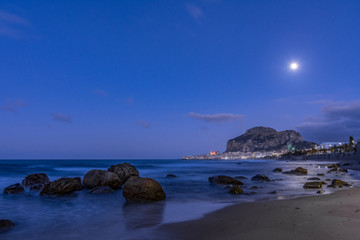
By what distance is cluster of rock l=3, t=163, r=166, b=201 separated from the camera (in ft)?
36.6

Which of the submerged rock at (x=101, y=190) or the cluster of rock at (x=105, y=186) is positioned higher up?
the cluster of rock at (x=105, y=186)

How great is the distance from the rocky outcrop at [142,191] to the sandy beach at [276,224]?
381 centimetres

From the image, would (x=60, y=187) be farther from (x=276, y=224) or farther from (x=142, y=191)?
(x=276, y=224)

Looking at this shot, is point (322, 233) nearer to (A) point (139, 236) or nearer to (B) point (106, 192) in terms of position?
(A) point (139, 236)

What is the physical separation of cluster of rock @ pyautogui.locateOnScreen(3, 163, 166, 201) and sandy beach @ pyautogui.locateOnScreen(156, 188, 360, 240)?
3.97 metres

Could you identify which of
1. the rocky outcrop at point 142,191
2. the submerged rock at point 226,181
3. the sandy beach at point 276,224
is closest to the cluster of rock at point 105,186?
the rocky outcrop at point 142,191

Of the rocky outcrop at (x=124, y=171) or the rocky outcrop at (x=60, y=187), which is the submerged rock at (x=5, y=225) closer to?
the rocky outcrop at (x=60, y=187)

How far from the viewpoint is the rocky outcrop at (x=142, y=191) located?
11.0 meters

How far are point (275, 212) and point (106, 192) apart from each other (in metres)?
10.0

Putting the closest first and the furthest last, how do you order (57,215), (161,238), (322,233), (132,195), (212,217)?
(322,233)
(161,238)
(212,217)
(57,215)
(132,195)

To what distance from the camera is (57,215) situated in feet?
29.9

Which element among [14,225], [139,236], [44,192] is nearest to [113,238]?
[139,236]

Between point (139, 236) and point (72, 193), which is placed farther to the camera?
point (72, 193)

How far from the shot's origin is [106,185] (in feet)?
50.5
